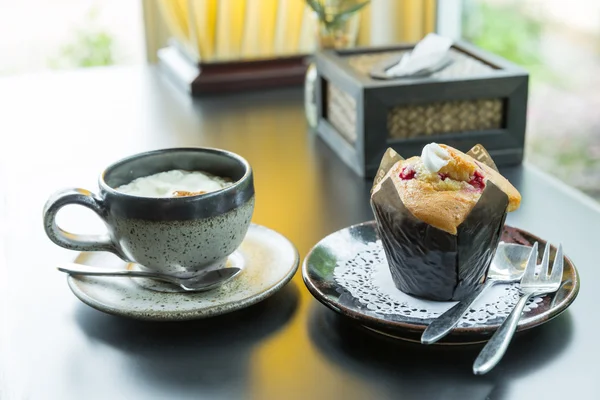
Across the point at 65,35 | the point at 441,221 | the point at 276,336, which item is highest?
the point at 441,221

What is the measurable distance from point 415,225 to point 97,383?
29cm

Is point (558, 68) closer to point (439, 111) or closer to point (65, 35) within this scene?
point (439, 111)

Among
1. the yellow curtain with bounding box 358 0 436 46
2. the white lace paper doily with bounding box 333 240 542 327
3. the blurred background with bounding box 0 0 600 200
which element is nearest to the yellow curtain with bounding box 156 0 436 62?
the blurred background with bounding box 0 0 600 200

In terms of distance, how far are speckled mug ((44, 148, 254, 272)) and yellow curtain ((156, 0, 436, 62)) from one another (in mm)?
898

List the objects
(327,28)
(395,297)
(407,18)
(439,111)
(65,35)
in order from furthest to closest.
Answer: (65,35), (407,18), (327,28), (439,111), (395,297)

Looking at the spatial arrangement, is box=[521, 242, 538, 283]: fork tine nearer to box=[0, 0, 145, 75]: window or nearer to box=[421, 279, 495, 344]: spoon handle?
box=[421, 279, 495, 344]: spoon handle

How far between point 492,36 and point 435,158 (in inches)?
62.5

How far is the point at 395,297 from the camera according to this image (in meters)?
0.74

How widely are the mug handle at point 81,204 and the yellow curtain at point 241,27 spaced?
91 centimetres

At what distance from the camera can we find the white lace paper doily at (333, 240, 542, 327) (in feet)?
2.31

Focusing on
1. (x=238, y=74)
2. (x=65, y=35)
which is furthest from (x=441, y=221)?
(x=65, y=35)

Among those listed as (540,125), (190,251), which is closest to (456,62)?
(190,251)

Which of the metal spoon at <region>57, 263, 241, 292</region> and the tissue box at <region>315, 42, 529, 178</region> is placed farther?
the tissue box at <region>315, 42, 529, 178</region>

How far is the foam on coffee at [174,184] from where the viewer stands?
0.80m
